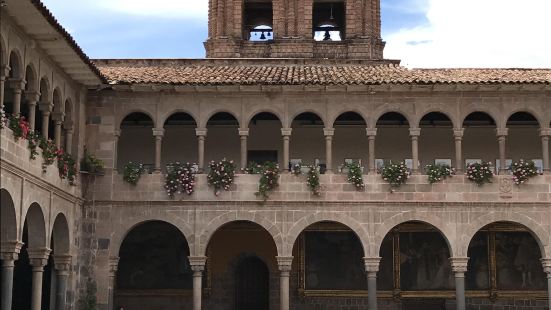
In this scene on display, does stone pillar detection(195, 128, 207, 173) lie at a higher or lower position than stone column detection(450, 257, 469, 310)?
higher

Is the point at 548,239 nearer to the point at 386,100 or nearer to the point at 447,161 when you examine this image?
the point at 447,161

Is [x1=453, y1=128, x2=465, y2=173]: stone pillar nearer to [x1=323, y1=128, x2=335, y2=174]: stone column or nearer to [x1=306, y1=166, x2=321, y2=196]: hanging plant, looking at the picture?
[x1=323, y1=128, x2=335, y2=174]: stone column

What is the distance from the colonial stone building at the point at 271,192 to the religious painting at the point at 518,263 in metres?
0.04

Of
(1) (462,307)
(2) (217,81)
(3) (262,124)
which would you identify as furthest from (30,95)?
(1) (462,307)

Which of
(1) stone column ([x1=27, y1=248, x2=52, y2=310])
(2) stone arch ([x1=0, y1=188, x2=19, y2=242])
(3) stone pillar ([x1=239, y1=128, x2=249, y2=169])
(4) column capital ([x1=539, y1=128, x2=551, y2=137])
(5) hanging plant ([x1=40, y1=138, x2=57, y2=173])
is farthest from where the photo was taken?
(3) stone pillar ([x1=239, y1=128, x2=249, y2=169])

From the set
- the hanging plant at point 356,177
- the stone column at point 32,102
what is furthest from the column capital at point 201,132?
the stone column at point 32,102

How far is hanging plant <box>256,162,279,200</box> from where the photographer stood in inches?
974

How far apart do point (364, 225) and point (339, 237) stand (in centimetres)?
332

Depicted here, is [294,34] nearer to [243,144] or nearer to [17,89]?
[243,144]

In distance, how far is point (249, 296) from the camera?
28219mm

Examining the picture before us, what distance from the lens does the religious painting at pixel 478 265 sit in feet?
90.9

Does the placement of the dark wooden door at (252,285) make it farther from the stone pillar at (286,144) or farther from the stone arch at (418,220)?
the stone arch at (418,220)

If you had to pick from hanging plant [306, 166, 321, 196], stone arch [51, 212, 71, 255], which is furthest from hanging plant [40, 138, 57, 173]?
hanging plant [306, 166, 321, 196]

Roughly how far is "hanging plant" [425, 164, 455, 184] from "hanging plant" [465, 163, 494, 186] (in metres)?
0.47
